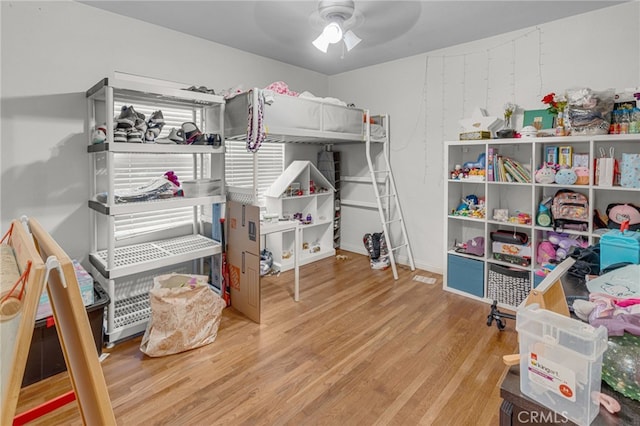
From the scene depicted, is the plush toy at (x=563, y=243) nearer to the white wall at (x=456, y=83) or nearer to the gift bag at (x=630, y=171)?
the gift bag at (x=630, y=171)

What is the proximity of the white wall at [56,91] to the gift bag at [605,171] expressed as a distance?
3.77m

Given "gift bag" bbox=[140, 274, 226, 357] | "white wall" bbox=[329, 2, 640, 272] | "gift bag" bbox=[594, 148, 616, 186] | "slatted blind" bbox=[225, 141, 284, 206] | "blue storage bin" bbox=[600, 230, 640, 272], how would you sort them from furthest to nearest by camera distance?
"slatted blind" bbox=[225, 141, 284, 206]
"white wall" bbox=[329, 2, 640, 272]
"gift bag" bbox=[594, 148, 616, 186]
"gift bag" bbox=[140, 274, 226, 357]
"blue storage bin" bbox=[600, 230, 640, 272]

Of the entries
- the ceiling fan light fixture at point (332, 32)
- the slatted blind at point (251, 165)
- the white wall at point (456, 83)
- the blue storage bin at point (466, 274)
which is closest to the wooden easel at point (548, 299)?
the ceiling fan light fixture at point (332, 32)

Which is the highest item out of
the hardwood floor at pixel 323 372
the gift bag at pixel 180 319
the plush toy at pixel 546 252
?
the plush toy at pixel 546 252

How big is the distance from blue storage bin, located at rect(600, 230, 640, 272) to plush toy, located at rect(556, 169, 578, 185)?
1122 mm

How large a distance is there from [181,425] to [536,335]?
1703mm

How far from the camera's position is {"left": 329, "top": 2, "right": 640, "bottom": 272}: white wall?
9.28ft

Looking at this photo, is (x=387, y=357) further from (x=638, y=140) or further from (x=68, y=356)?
(x=638, y=140)

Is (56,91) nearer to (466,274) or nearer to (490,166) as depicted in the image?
(490,166)

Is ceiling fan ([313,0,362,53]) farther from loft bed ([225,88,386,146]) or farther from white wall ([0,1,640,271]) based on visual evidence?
white wall ([0,1,640,271])

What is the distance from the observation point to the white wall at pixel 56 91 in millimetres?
2447

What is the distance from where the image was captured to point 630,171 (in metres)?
2.50

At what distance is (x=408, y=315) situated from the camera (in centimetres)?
301

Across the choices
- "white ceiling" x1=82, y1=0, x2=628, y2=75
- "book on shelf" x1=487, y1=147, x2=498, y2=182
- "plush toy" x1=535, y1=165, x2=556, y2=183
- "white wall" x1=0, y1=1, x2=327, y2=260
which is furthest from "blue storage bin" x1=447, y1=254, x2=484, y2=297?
"white wall" x1=0, y1=1, x2=327, y2=260
